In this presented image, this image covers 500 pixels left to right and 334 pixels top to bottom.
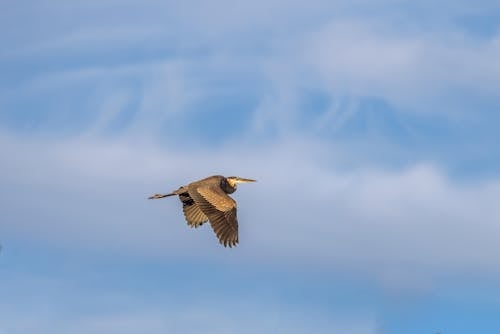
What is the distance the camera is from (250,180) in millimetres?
77375

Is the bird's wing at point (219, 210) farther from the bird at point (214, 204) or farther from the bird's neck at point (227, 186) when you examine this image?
the bird's neck at point (227, 186)

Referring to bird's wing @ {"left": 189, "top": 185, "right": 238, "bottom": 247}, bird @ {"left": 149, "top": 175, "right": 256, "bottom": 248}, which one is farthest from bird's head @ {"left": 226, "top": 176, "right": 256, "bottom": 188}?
bird's wing @ {"left": 189, "top": 185, "right": 238, "bottom": 247}

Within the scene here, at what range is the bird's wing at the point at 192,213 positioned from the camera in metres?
74.9

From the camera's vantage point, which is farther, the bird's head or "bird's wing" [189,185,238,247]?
the bird's head

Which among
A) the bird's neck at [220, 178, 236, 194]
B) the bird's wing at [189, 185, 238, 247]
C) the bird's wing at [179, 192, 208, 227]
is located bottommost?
the bird's wing at [189, 185, 238, 247]

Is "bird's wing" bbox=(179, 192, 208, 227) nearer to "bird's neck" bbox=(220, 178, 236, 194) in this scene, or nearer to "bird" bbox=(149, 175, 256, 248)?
"bird" bbox=(149, 175, 256, 248)

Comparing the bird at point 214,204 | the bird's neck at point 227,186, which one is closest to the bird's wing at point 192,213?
the bird at point 214,204

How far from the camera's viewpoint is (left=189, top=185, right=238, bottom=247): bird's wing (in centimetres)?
7069

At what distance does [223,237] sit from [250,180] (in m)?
7.35

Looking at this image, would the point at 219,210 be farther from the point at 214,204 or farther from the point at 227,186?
the point at 227,186

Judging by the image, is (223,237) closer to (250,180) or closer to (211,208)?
(211,208)

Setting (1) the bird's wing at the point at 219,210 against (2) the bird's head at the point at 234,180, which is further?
(2) the bird's head at the point at 234,180

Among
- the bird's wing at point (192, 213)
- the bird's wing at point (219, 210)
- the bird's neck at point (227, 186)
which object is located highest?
the bird's neck at point (227, 186)

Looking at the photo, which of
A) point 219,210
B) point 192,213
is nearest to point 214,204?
point 219,210
